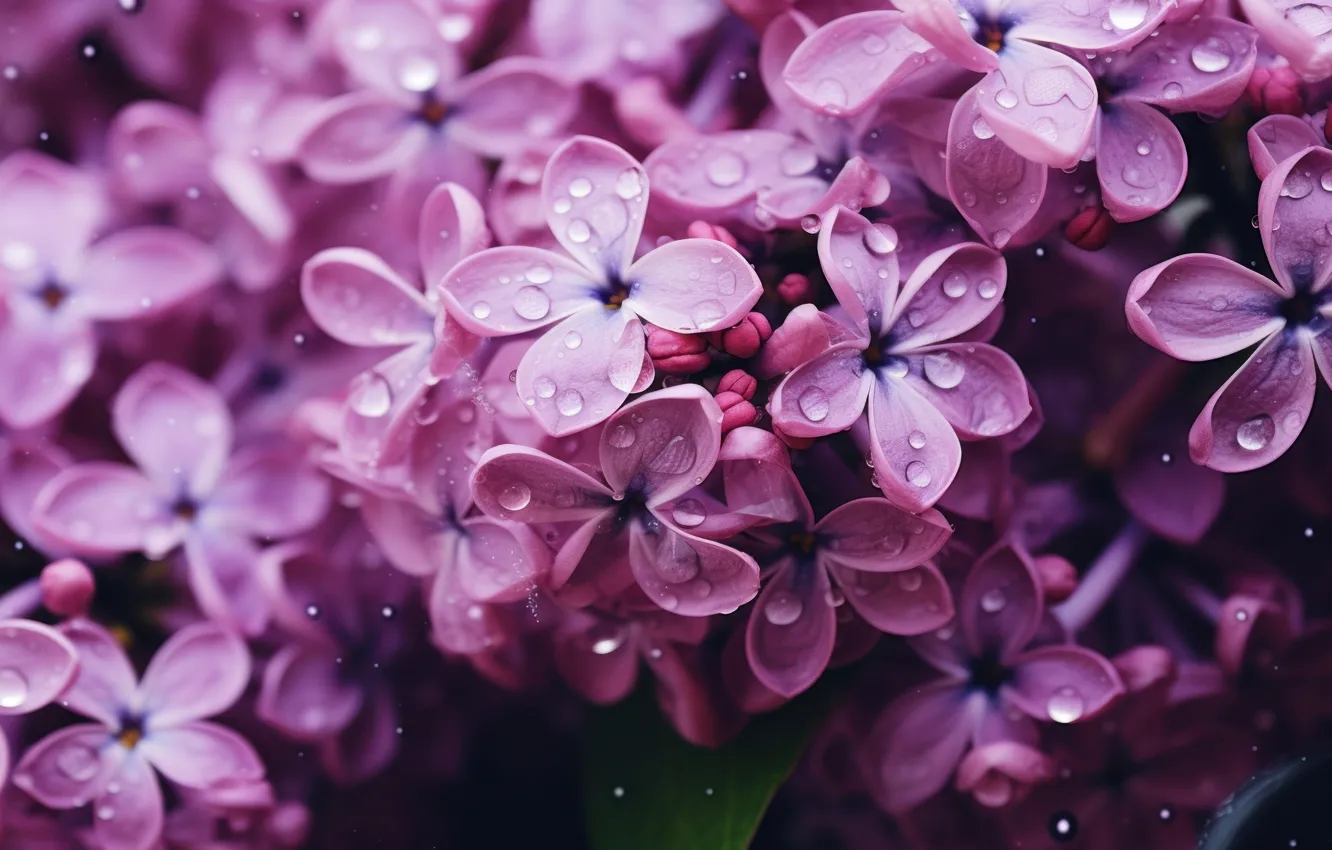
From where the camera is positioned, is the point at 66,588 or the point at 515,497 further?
the point at 66,588

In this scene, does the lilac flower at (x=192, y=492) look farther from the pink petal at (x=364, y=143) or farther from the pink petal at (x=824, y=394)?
the pink petal at (x=824, y=394)

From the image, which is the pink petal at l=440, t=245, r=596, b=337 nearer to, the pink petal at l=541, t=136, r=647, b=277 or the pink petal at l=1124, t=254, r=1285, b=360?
the pink petal at l=541, t=136, r=647, b=277

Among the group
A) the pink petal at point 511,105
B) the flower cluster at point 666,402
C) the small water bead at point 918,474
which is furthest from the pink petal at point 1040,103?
the pink petal at point 511,105

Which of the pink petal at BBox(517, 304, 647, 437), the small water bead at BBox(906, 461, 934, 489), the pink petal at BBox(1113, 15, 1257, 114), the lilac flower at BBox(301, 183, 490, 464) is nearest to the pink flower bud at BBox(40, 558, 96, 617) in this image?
the lilac flower at BBox(301, 183, 490, 464)

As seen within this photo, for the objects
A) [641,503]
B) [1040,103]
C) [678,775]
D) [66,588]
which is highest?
[1040,103]

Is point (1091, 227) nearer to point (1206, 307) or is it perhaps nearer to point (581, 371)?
point (1206, 307)

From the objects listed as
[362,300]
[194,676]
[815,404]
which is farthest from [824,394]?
[194,676]

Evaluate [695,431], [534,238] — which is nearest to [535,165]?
[534,238]
